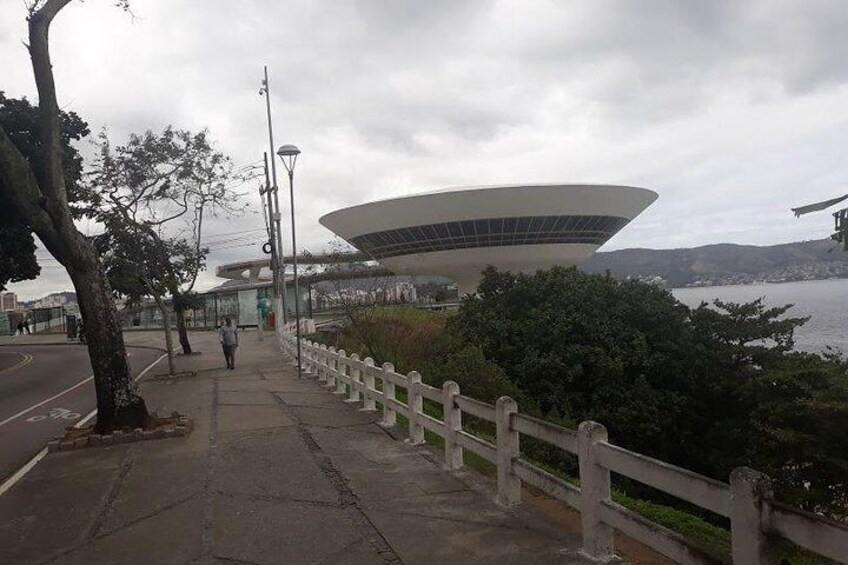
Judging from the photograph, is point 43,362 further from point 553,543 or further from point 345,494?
point 553,543

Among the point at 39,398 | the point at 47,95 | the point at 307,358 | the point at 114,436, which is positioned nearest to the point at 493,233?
the point at 307,358

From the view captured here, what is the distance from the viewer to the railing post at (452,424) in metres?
7.55

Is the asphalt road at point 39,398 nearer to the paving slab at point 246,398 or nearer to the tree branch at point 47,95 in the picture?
the paving slab at point 246,398

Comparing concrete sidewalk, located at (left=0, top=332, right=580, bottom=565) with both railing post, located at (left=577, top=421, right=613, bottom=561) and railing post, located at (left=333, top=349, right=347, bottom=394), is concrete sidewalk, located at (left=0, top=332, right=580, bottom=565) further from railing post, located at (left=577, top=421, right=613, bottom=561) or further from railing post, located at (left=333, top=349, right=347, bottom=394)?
railing post, located at (left=333, top=349, right=347, bottom=394)

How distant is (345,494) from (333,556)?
1.68m

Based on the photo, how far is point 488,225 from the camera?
210 feet

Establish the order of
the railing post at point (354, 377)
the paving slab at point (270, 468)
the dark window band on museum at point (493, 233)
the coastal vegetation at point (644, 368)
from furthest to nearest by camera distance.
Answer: the dark window band on museum at point (493, 233) < the coastal vegetation at point (644, 368) < the railing post at point (354, 377) < the paving slab at point (270, 468)

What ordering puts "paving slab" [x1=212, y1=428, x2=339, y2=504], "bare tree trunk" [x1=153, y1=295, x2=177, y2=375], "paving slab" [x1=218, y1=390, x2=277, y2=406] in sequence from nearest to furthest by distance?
1. "paving slab" [x1=212, y1=428, x2=339, y2=504]
2. "paving slab" [x1=218, y1=390, x2=277, y2=406]
3. "bare tree trunk" [x1=153, y1=295, x2=177, y2=375]

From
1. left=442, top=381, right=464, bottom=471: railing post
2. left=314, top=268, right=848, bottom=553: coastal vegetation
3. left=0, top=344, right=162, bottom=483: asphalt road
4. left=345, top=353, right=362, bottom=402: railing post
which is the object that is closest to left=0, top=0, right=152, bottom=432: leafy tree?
left=0, top=344, right=162, bottom=483: asphalt road

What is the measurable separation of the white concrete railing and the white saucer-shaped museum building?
54.5m

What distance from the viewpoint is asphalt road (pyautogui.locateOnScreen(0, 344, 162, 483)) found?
11.3 metres

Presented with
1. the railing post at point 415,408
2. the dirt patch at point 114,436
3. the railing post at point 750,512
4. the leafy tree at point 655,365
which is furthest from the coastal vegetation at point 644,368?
the railing post at point 750,512

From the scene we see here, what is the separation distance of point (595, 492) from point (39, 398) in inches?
633

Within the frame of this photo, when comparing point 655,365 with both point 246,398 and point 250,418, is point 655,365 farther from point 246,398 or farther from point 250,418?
point 250,418
